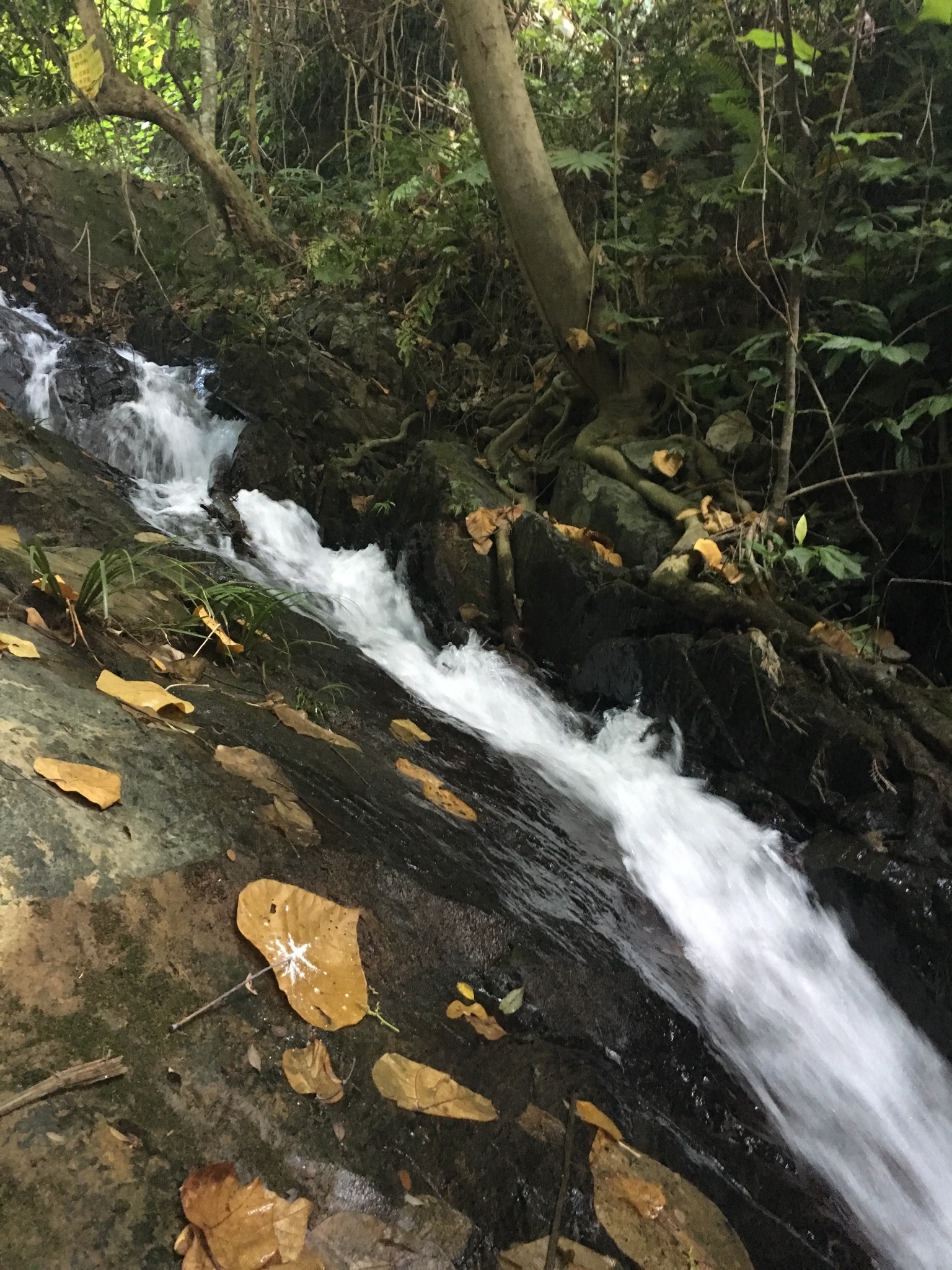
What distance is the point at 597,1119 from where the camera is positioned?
5.91 ft

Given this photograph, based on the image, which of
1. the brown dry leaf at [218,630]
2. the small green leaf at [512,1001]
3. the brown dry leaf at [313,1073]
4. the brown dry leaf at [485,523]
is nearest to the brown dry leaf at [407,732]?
the brown dry leaf at [218,630]

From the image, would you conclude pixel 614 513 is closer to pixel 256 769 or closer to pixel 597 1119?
pixel 256 769

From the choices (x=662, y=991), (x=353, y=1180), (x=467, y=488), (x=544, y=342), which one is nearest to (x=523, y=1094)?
(x=353, y=1180)

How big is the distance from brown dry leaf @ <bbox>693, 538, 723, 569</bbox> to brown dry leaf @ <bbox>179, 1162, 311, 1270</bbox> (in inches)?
146

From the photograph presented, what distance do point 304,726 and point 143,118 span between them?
23.9ft

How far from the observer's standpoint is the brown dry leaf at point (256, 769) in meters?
2.23

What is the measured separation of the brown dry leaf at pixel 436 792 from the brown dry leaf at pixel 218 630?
2.85 feet

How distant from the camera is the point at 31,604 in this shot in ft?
8.57

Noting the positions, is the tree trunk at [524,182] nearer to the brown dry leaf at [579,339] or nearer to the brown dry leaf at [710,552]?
the brown dry leaf at [579,339]

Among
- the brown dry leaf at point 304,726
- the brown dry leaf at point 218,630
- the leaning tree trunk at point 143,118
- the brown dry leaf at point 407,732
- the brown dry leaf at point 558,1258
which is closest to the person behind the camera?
the brown dry leaf at point 558,1258

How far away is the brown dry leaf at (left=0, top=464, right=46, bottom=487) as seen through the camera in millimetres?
4309

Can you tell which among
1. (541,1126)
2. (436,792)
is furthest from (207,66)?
(541,1126)

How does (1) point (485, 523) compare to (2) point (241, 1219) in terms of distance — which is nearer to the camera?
(2) point (241, 1219)

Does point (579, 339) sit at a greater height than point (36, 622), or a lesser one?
greater
